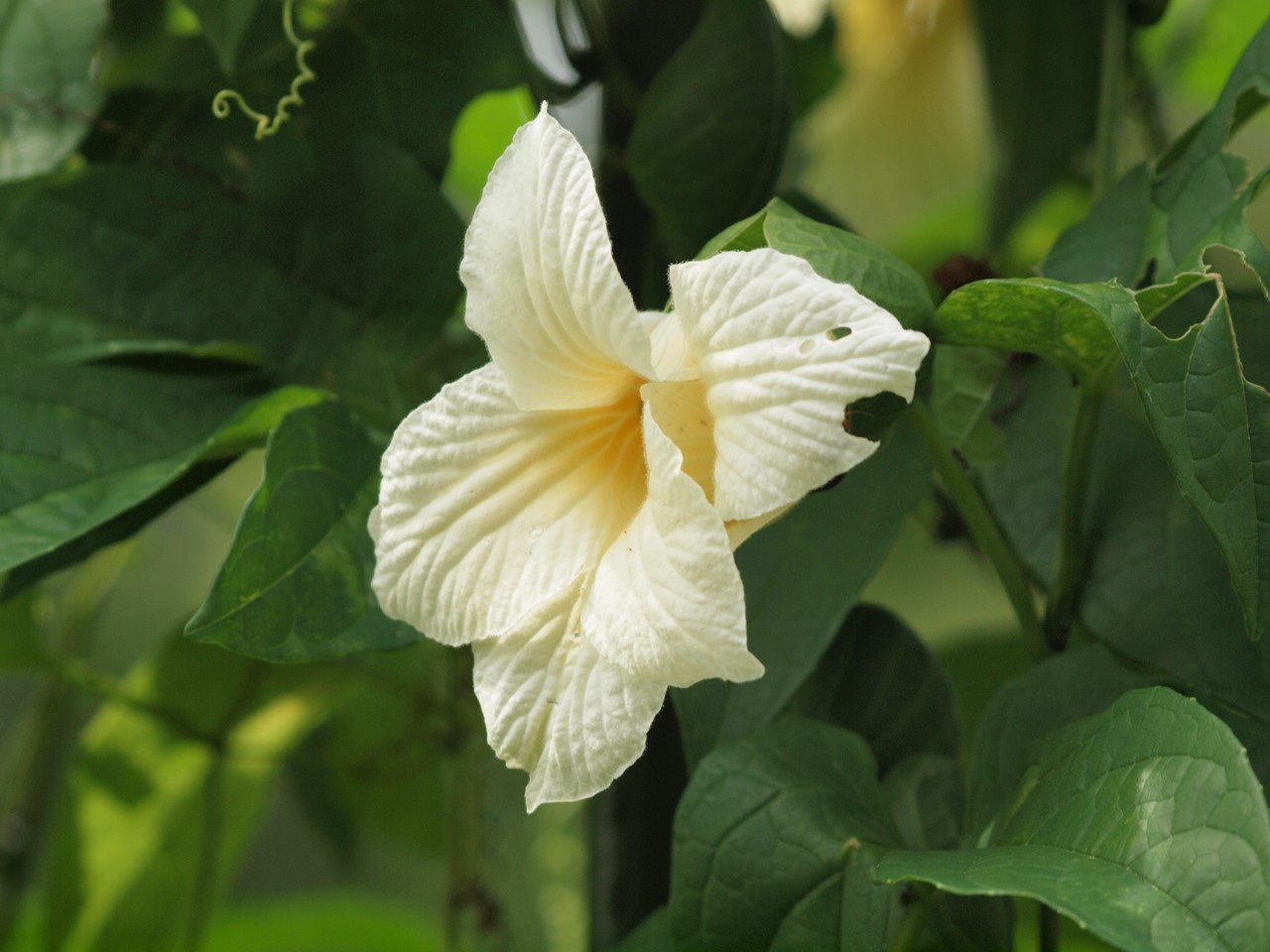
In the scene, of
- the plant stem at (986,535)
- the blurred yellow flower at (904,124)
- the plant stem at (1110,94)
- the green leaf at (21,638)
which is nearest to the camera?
the plant stem at (986,535)

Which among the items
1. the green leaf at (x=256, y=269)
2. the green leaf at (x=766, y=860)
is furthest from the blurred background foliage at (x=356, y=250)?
the green leaf at (x=766, y=860)

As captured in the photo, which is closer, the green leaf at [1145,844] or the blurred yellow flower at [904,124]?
the green leaf at [1145,844]

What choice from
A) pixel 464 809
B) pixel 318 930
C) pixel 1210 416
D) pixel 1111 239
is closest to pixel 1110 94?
pixel 1111 239

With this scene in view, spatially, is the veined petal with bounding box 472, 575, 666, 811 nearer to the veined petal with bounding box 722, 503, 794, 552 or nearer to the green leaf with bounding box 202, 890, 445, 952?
the veined petal with bounding box 722, 503, 794, 552

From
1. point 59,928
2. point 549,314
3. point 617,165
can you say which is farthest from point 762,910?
point 59,928

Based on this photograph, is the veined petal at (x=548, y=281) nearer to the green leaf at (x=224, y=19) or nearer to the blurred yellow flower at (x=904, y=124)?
the green leaf at (x=224, y=19)

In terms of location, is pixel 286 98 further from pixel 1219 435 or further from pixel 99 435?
pixel 1219 435

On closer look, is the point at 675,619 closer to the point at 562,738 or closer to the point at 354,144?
the point at 562,738

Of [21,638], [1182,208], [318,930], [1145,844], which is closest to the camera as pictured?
[1145,844]
